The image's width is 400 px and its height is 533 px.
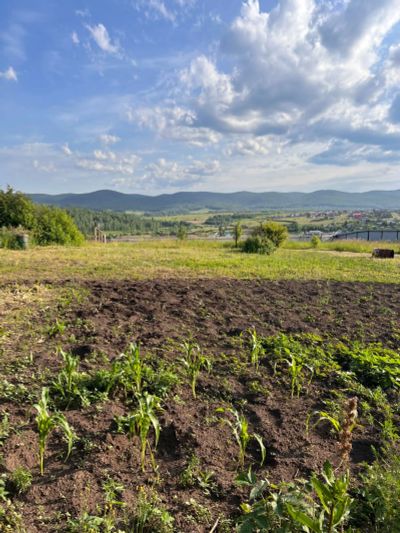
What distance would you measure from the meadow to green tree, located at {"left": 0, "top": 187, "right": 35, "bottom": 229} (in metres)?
11.7

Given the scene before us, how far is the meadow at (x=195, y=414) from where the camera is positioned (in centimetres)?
190

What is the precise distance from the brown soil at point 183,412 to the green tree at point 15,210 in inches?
488

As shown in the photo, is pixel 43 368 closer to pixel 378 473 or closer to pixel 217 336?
pixel 217 336

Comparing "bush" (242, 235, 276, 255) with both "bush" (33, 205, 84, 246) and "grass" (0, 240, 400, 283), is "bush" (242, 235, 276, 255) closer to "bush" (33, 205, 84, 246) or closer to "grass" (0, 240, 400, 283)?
"grass" (0, 240, 400, 283)

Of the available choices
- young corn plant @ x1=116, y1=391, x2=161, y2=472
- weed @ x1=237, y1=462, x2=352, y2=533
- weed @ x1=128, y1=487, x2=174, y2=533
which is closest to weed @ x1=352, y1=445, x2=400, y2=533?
weed @ x1=237, y1=462, x2=352, y2=533

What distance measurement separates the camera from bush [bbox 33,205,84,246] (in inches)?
621

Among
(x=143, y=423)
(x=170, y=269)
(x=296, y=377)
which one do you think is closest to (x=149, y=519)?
(x=143, y=423)

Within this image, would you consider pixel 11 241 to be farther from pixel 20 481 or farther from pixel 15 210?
pixel 20 481

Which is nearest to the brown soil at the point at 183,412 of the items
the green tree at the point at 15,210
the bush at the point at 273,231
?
the green tree at the point at 15,210

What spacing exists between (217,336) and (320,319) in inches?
72.9

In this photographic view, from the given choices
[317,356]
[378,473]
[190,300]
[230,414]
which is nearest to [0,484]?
[230,414]

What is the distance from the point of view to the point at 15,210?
1655cm

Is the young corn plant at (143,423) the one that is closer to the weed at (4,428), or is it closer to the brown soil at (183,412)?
the brown soil at (183,412)

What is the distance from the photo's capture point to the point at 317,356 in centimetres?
409
